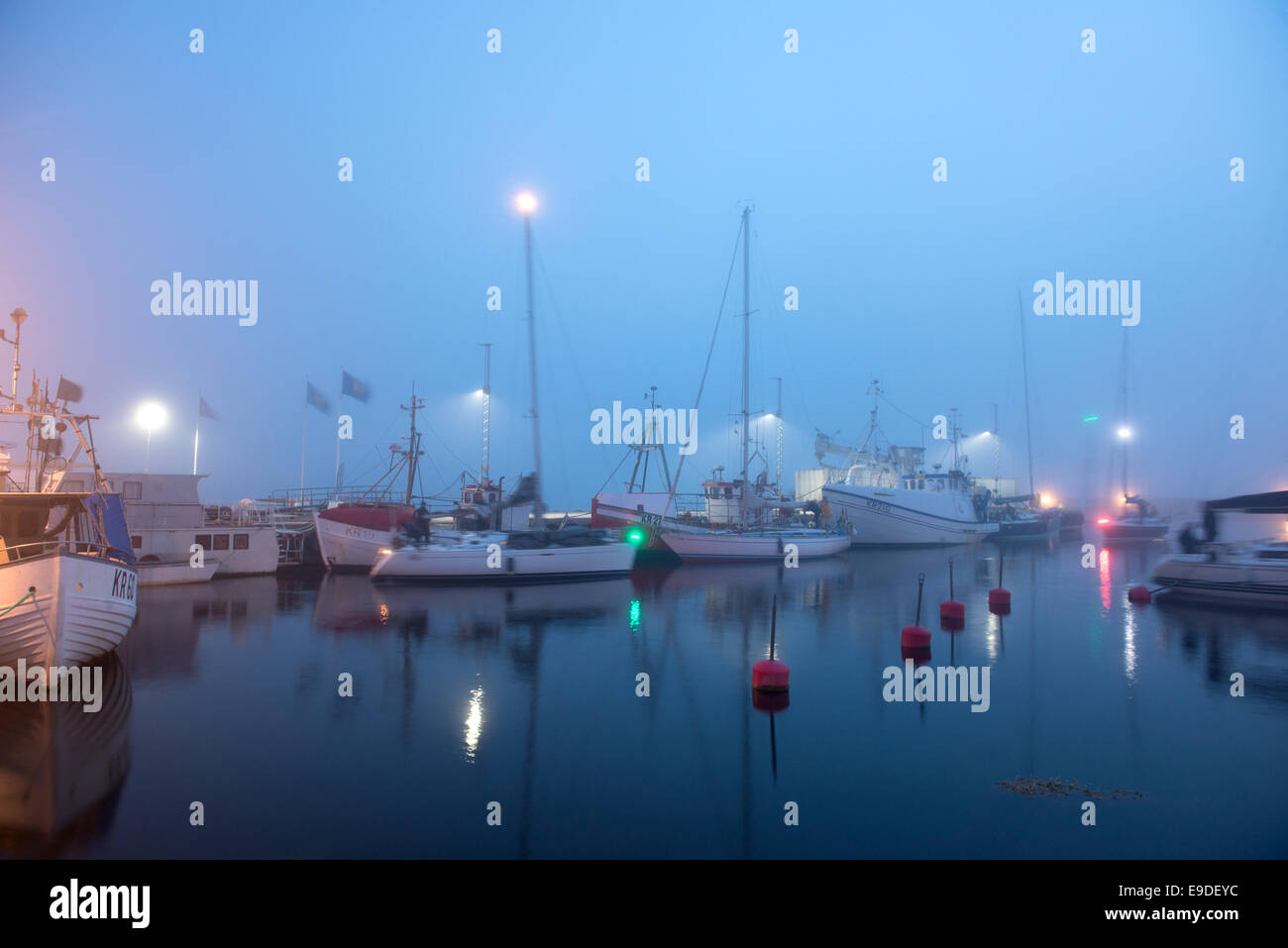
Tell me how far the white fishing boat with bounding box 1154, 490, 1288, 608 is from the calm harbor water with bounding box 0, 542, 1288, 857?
1805mm

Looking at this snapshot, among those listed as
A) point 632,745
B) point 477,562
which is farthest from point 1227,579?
point 477,562

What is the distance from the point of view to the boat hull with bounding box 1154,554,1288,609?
22234 mm

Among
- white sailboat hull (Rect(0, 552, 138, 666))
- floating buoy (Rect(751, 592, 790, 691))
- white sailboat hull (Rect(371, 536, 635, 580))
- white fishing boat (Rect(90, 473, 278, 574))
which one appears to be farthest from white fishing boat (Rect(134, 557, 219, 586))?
floating buoy (Rect(751, 592, 790, 691))

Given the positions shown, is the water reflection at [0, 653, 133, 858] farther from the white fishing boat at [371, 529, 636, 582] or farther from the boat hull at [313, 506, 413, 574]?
the boat hull at [313, 506, 413, 574]

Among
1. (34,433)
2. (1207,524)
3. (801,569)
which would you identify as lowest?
(801,569)

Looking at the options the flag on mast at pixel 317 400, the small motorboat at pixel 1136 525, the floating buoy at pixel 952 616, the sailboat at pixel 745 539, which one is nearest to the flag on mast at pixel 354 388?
the flag on mast at pixel 317 400

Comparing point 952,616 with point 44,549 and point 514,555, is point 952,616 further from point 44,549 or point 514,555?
point 44,549

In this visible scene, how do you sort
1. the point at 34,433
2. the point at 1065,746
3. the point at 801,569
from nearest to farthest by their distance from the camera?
1. the point at 1065,746
2. the point at 34,433
3. the point at 801,569

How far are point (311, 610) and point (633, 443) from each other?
88.7ft

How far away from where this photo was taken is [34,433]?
16.7 m

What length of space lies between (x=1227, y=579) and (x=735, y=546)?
2091 cm

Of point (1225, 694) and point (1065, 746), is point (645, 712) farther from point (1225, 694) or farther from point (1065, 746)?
point (1225, 694)
